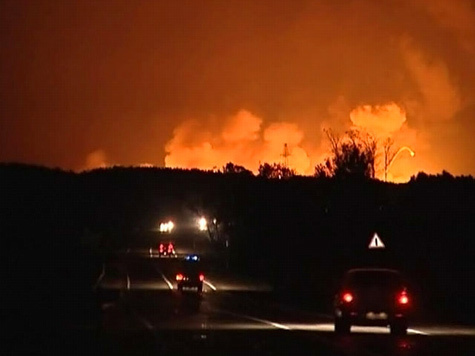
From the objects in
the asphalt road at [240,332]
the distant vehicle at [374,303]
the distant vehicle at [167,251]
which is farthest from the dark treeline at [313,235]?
the distant vehicle at [167,251]

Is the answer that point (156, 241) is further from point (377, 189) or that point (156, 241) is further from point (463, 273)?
point (463, 273)

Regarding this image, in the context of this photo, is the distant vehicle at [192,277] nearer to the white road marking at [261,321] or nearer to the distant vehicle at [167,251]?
the white road marking at [261,321]

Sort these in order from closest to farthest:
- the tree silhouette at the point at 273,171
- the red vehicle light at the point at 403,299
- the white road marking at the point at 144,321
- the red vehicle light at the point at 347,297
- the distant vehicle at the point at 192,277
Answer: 1. the red vehicle light at the point at 403,299
2. the red vehicle light at the point at 347,297
3. the white road marking at the point at 144,321
4. the distant vehicle at the point at 192,277
5. the tree silhouette at the point at 273,171

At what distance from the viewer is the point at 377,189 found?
73.6 metres

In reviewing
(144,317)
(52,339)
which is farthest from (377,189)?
(52,339)

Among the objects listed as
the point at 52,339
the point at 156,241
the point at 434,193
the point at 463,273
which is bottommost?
the point at 52,339

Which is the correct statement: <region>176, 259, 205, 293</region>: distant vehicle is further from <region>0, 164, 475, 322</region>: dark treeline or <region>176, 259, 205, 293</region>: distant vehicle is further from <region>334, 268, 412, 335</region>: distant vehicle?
<region>334, 268, 412, 335</region>: distant vehicle

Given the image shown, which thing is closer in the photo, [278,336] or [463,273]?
[278,336]

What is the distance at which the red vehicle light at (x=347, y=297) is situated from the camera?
3434 centimetres

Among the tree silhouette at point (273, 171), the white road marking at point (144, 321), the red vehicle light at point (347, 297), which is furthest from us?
the tree silhouette at point (273, 171)

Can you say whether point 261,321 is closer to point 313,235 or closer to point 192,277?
→ point 192,277

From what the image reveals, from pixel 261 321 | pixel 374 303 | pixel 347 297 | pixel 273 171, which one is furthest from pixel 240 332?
pixel 273 171

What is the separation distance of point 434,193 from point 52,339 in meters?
41.9

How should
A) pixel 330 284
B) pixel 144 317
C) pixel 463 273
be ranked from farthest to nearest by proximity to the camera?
pixel 330 284 < pixel 463 273 < pixel 144 317
